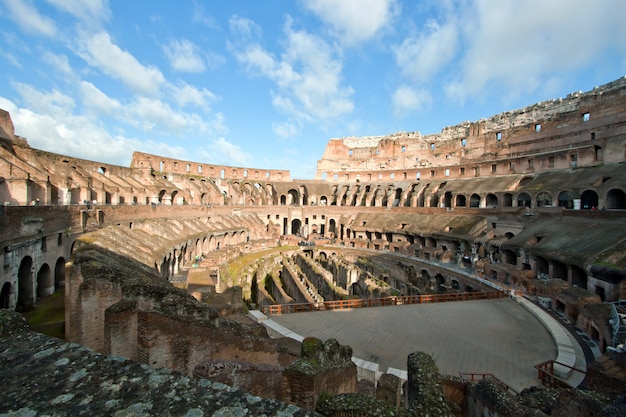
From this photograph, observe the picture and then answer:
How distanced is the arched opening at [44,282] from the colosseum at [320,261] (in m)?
0.07

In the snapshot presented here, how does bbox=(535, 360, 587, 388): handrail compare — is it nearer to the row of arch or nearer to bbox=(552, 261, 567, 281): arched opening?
bbox=(552, 261, 567, 281): arched opening

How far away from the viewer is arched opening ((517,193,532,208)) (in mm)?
28659

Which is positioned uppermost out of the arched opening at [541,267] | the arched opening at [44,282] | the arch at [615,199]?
the arch at [615,199]

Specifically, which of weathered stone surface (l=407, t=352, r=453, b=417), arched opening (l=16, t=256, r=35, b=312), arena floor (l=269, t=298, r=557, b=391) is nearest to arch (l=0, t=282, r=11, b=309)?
arched opening (l=16, t=256, r=35, b=312)

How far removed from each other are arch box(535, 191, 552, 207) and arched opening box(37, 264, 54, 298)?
34862 mm

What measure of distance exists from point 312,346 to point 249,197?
127 ft

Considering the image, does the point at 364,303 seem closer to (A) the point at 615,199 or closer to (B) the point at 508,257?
(B) the point at 508,257

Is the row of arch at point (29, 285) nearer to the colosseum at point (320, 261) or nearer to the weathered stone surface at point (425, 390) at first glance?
the colosseum at point (320, 261)

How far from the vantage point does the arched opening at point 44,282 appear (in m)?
12.8

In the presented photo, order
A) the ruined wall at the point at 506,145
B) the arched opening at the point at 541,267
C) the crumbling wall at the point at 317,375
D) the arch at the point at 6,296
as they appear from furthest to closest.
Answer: the ruined wall at the point at 506,145
the arched opening at the point at 541,267
the arch at the point at 6,296
the crumbling wall at the point at 317,375

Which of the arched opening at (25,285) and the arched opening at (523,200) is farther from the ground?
the arched opening at (523,200)

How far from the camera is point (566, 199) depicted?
2589 cm

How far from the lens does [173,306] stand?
6473mm

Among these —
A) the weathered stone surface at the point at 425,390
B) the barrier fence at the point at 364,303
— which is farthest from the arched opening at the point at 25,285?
the weathered stone surface at the point at 425,390
